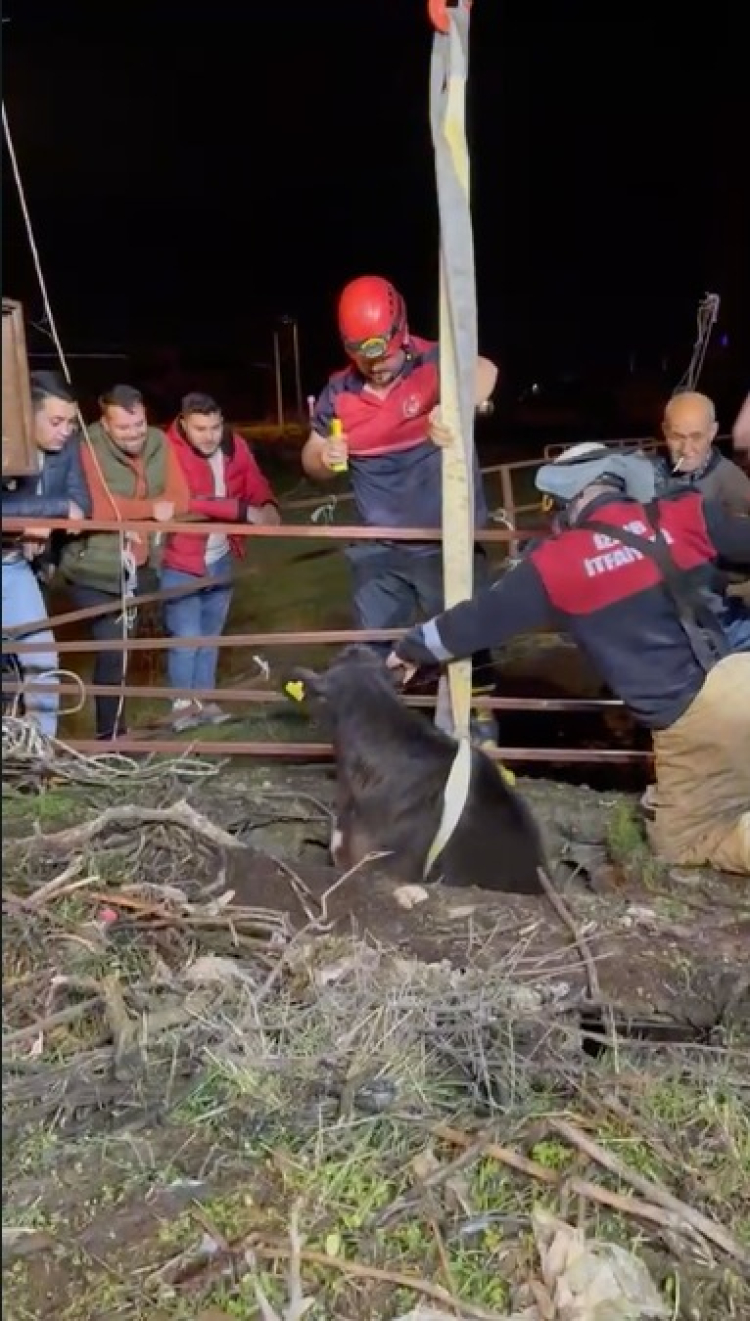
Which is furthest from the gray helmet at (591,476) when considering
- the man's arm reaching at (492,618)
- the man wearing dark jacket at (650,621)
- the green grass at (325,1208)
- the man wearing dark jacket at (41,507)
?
the green grass at (325,1208)

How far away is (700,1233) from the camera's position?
3100 millimetres

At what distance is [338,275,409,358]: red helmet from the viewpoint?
5.16 metres

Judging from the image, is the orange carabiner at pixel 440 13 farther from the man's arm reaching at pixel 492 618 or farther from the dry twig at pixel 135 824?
the dry twig at pixel 135 824

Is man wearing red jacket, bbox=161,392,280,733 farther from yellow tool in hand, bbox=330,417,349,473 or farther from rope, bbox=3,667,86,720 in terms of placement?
yellow tool in hand, bbox=330,417,349,473

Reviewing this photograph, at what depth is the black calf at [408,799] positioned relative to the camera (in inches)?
181

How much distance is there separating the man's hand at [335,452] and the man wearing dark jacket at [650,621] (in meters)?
0.86

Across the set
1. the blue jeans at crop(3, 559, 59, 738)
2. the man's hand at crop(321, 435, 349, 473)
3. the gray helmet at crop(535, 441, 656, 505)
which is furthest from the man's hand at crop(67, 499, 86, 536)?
the gray helmet at crop(535, 441, 656, 505)

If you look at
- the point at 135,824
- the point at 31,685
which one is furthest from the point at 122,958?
Answer: the point at 31,685

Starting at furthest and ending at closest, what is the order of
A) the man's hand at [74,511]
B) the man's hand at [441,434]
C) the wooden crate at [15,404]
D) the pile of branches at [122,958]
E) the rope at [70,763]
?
1. the man's hand at [74,511]
2. the rope at [70,763]
3. the man's hand at [441,434]
4. the pile of branches at [122,958]
5. the wooden crate at [15,404]

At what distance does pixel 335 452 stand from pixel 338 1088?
2.72 m

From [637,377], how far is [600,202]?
8.96ft

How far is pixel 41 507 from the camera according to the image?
5.46 meters

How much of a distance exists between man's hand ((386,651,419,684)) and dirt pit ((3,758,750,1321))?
0.92 metres

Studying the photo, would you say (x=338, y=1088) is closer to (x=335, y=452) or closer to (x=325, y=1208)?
(x=325, y=1208)
